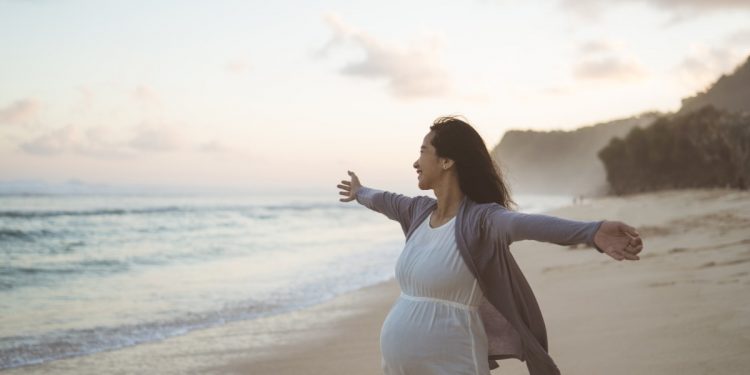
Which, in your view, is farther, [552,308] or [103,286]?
Answer: [103,286]

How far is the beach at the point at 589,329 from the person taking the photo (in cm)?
477

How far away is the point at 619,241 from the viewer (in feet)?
6.92

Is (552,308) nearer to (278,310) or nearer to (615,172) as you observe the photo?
(278,310)

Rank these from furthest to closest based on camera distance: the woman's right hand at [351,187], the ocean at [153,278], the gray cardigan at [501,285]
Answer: the ocean at [153,278] < the woman's right hand at [351,187] < the gray cardigan at [501,285]

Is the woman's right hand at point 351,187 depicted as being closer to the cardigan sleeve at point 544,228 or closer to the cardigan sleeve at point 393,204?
the cardigan sleeve at point 393,204

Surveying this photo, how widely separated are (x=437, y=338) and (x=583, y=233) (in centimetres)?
84

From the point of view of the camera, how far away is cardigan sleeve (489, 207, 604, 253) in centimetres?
218

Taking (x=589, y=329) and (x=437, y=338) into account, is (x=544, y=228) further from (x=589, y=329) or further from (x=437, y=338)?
(x=589, y=329)

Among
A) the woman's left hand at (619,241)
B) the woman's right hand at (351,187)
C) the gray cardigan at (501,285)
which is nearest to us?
the woman's left hand at (619,241)

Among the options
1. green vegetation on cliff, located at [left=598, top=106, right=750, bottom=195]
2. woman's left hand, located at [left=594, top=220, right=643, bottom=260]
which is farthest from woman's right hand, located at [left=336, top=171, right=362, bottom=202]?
green vegetation on cliff, located at [left=598, top=106, right=750, bottom=195]

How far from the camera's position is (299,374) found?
20.3 ft

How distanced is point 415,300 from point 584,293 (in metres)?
5.49

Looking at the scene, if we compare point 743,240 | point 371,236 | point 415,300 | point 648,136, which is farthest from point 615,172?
point 415,300

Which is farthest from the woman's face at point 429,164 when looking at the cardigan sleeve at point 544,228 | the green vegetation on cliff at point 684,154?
the green vegetation on cliff at point 684,154
